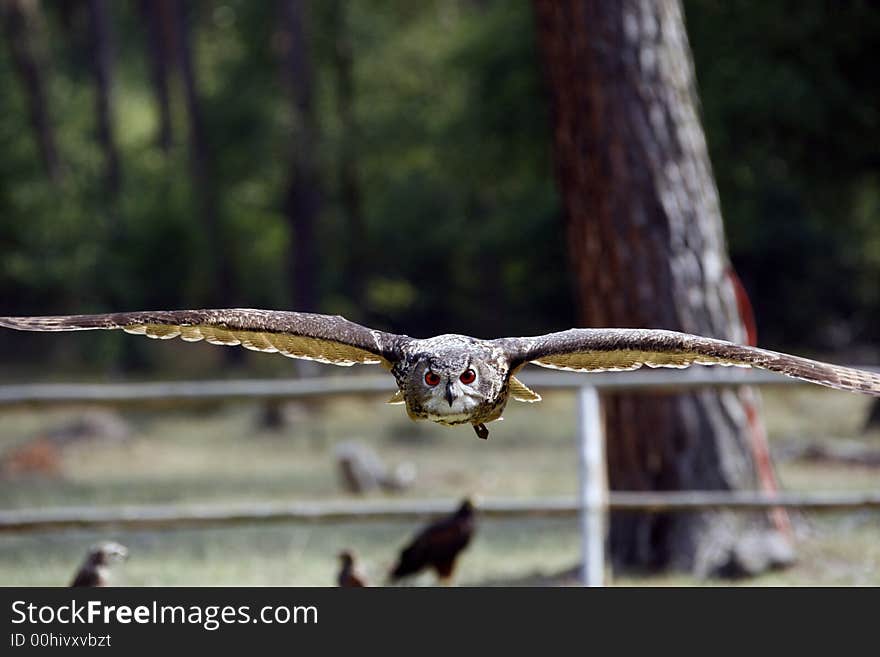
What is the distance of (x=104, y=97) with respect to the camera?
24859mm

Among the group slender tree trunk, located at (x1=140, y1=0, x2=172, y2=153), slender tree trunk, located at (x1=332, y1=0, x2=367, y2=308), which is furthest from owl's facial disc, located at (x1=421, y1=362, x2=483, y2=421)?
slender tree trunk, located at (x1=140, y1=0, x2=172, y2=153)

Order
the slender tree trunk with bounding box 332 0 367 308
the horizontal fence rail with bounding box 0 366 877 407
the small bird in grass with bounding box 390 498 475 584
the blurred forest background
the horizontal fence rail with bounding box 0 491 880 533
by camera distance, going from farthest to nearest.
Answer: the slender tree trunk with bounding box 332 0 367 308
the blurred forest background
the horizontal fence rail with bounding box 0 366 877 407
the horizontal fence rail with bounding box 0 491 880 533
the small bird in grass with bounding box 390 498 475 584

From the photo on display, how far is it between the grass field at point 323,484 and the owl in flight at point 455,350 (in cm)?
287

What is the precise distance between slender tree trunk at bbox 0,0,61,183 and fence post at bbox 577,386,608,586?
19.2m

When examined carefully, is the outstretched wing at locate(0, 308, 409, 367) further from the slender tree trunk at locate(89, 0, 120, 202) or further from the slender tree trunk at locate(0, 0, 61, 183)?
the slender tree trunk at locate(89, 0, 120, 202)

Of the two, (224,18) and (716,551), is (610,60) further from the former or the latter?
(224,18)

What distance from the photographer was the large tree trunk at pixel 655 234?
7281mm

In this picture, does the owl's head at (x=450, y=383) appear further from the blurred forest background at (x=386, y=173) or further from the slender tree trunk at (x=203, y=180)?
the slender tree trunk at (x=203, y=180)

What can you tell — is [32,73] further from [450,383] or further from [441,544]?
[450,383]

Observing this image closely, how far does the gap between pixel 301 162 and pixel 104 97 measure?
7.07m


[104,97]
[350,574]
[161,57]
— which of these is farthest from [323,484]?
[161,57]

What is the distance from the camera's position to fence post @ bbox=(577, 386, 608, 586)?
6.38m

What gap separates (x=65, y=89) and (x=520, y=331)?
458 inches

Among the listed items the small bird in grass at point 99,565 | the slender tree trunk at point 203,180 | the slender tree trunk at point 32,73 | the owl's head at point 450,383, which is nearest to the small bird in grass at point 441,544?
the small bird in grass at point 99,565
